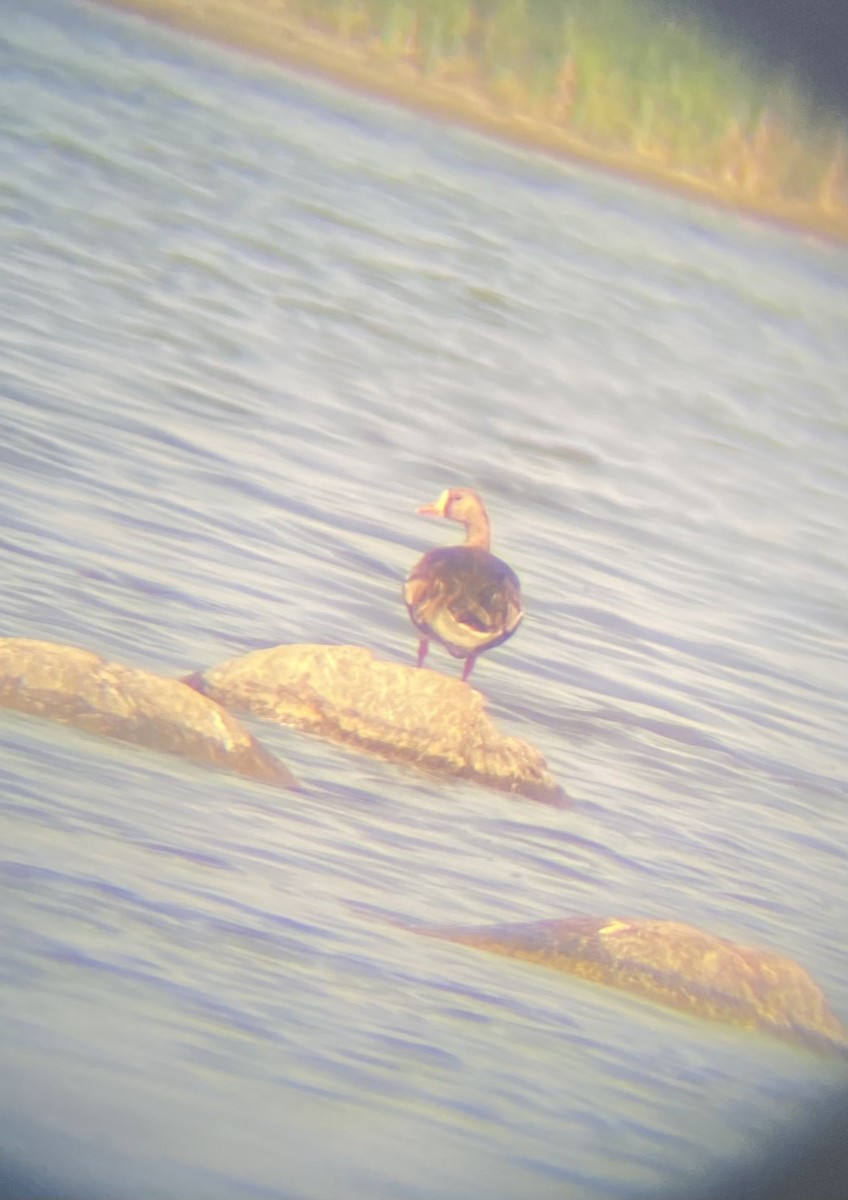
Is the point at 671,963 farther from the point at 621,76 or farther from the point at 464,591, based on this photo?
the point at 621,76

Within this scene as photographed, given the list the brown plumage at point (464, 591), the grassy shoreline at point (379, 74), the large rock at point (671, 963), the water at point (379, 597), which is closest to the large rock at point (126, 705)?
the water at point (379, 597)

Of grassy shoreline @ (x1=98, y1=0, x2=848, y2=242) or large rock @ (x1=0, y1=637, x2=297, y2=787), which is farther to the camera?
large rock @ (x1=0, y1=637, x2=297, y2=787)

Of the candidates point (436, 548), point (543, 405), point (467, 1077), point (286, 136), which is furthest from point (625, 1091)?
point (286, 136)

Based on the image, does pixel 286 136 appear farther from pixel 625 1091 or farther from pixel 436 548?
pixel 625 1091

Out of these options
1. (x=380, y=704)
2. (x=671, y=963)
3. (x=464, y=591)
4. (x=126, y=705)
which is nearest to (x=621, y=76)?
(x=464, y=591)

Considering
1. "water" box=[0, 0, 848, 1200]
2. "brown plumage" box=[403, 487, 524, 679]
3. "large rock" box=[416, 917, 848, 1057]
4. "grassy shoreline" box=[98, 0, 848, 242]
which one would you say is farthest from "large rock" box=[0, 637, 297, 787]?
"grassy shoreline" box=[98, 0, 848, 242]

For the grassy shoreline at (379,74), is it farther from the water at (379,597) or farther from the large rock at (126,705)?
the large rock at (126,705)

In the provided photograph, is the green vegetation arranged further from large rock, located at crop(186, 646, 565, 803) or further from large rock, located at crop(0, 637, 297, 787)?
large rock, located at crop(0, 637, 297, 787)

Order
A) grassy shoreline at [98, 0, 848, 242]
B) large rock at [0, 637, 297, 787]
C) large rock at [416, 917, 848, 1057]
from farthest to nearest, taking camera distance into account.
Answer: large rock at [416, 917, 848, 1057] < large rock at [0, 637, 297, 787] < grassy shoreline at [98, 0, 848, 242]
